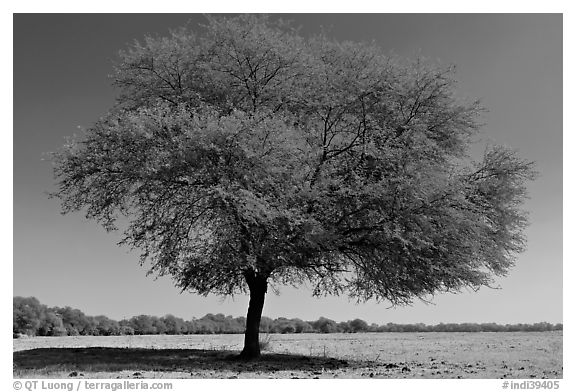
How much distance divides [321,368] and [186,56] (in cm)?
1332

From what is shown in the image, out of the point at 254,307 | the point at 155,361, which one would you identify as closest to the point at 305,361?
the point at 254,307

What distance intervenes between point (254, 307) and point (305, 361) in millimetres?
2994

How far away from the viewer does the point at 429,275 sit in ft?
74.2

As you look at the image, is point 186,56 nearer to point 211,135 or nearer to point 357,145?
point 211,135

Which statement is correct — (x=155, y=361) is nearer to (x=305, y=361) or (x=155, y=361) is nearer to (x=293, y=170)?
(x=305, y=361)

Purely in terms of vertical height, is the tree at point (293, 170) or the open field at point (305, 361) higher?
the tree at point (293, 170)

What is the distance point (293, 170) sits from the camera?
21719 mm

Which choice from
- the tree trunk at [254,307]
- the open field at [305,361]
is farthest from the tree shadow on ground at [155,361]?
the tree trunk at [254,307]

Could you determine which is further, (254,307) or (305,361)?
(254,307)

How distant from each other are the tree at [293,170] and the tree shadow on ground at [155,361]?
68.9 inches

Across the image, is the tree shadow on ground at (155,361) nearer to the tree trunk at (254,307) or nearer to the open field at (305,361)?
the open field at (305,361)

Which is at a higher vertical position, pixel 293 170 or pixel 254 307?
pixel 293 170

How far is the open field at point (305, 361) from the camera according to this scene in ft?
63.2
